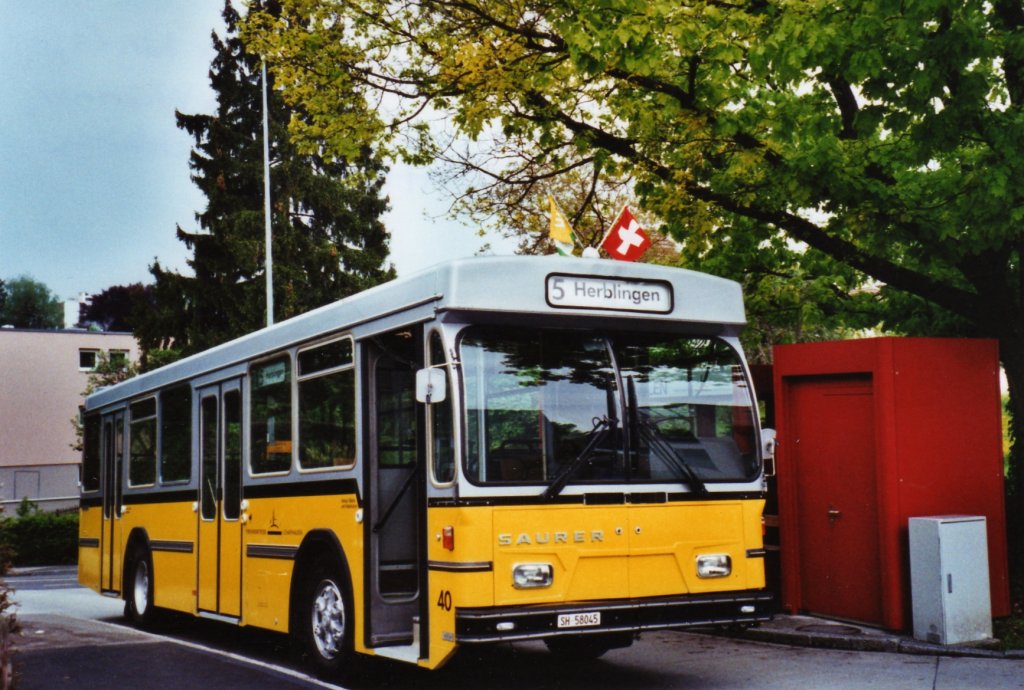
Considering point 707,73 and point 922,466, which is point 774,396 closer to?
point 922,466

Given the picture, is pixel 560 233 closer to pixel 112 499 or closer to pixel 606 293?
pixel 606 293

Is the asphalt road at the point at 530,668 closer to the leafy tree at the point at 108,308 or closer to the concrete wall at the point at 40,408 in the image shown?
the concrete wall at the point at 40,408

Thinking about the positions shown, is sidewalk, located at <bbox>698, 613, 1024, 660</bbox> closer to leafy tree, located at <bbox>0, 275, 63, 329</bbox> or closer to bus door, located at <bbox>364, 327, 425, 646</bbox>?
bus door, located at <bbox>364, 327, 425, 646</bbox>

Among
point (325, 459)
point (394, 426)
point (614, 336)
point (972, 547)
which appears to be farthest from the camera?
point (972, 547)

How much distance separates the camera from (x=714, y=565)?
8.64 meters

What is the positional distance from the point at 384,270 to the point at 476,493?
36.5m

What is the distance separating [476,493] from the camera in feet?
26.1

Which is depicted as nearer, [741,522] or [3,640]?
[3,640]

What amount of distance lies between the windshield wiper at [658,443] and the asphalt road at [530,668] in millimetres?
1729

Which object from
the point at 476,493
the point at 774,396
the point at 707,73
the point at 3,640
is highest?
the point at 707,73

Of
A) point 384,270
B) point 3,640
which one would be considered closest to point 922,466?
point 3,640

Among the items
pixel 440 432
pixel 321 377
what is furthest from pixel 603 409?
pixel 321 377

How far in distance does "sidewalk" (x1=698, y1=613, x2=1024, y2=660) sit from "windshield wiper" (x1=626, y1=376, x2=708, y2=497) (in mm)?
1798

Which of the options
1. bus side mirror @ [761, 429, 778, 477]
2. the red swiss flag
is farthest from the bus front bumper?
the red swiss flag
